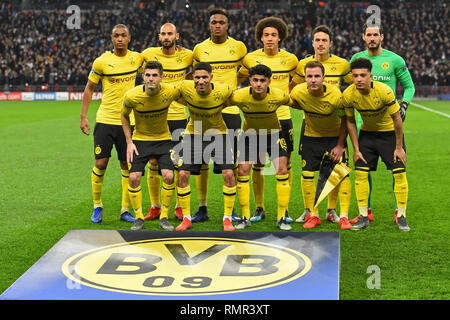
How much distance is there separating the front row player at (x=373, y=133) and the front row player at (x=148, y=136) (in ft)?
5.96

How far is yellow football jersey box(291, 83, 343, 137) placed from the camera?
6508mm

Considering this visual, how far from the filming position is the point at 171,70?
699cm

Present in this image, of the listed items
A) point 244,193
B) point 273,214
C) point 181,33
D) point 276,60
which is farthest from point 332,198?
point 181,33

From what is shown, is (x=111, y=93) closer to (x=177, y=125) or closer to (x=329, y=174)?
(x=177, y=125)

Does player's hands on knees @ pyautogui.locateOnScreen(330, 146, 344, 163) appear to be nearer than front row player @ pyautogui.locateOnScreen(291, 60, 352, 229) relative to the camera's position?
No

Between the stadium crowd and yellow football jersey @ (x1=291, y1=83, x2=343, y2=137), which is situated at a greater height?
the stadium crowd

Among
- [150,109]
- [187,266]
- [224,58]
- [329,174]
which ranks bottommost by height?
[187,266]

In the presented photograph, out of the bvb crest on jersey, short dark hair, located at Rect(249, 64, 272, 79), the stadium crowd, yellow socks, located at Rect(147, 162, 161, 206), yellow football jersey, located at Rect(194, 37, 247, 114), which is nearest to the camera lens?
short dark hair, located at Rect(249, 64, 272, 79)

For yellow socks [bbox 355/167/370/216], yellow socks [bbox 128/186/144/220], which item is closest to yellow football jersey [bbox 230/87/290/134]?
yellow socks [bbox 355/167/370/216]

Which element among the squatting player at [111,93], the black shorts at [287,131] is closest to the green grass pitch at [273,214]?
the squatting player at [111,93]

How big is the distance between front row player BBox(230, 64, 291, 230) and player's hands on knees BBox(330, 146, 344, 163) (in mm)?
505

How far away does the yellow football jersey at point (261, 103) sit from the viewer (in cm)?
634

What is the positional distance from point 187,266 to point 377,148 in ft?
8.80

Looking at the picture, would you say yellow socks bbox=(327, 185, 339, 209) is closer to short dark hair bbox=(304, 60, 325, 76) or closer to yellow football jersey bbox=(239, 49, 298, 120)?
yellow football jersey bbox=(239, 49, 298, 120)
